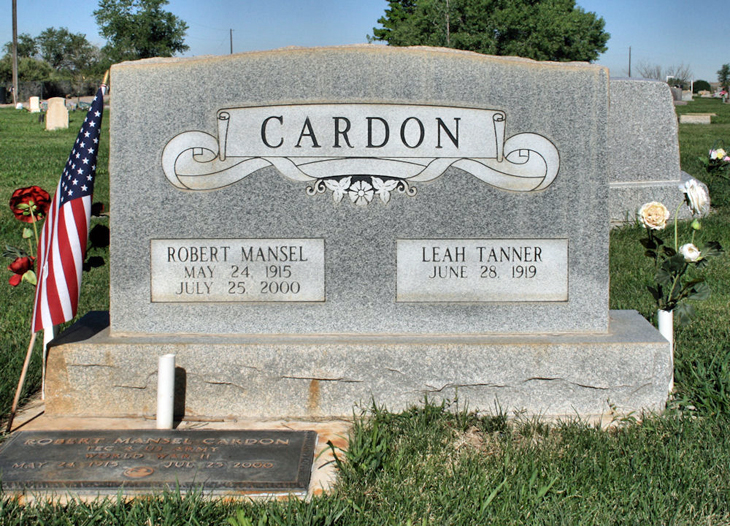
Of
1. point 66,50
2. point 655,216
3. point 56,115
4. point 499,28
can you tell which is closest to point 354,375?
point 655,216

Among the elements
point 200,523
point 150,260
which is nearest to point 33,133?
point 150,260

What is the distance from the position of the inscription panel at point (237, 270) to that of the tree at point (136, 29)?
58.2 metres

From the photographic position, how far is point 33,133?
18547 mm

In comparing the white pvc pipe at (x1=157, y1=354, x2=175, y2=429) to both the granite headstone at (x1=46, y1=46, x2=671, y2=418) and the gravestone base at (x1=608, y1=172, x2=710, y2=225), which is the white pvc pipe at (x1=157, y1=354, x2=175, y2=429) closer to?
the granite headstone at (x1=46, y1=46, x2=671, y2=418)

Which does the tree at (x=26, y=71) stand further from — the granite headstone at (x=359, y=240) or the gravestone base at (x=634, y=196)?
the granite headstone at (x=359, y=240)

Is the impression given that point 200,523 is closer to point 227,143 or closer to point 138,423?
point 138,423

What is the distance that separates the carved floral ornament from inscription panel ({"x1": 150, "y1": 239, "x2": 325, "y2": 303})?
30 centimetres

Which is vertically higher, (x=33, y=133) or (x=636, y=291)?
(x=33, y=133)

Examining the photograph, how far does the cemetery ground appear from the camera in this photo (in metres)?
2.64

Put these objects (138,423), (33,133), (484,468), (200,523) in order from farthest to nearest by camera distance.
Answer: (33,133), (138,423), (484,468), (200,523)

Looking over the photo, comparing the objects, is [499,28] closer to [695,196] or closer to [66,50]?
[695,196]

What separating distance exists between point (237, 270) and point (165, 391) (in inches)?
27.2

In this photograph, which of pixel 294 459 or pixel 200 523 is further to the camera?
pixel 294 459

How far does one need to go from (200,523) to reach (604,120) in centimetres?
261
